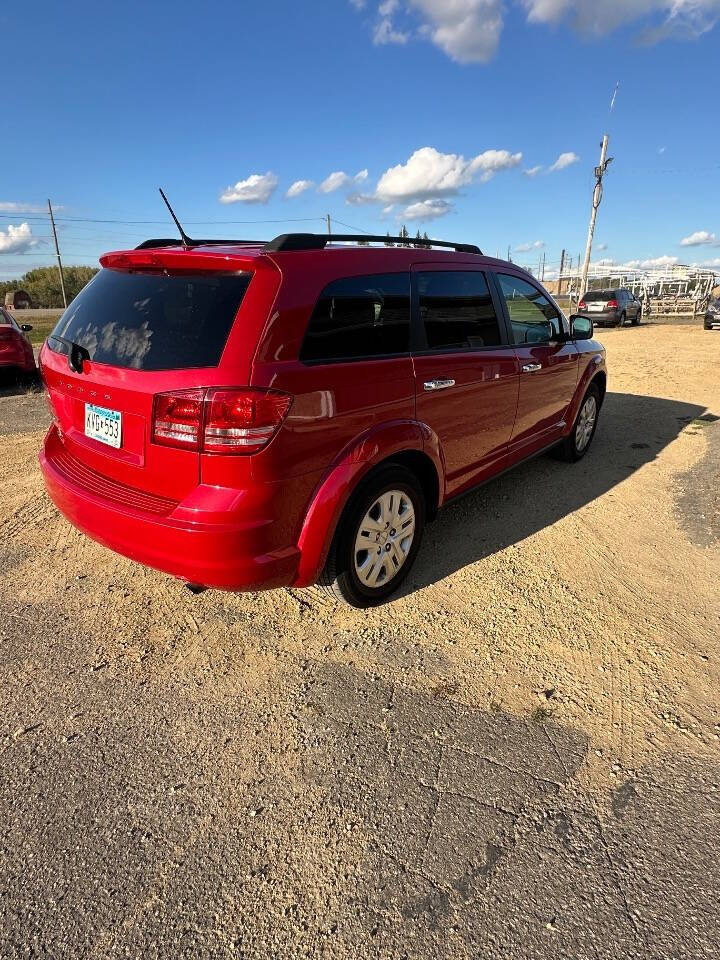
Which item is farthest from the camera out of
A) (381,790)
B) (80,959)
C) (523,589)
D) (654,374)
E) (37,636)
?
(654,374)

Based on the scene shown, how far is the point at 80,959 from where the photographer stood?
1466 millimetres

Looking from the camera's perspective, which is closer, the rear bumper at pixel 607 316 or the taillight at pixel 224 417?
the taillight at pixel 224 417

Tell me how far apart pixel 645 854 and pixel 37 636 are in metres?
2.71

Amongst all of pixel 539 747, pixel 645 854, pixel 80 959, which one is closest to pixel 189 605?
pixel 80 959

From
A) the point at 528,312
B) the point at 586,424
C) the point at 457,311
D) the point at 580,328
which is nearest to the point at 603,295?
the point at 586,424

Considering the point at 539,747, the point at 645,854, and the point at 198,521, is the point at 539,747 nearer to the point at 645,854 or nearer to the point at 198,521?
the point at 645,854

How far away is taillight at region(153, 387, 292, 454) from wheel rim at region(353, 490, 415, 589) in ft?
2.67

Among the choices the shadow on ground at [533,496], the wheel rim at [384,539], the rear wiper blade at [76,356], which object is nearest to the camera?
the rear wiper blade at [76,356]

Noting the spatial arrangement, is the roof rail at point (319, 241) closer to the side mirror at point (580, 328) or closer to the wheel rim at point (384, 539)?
the wheel rim at point (384, 539)

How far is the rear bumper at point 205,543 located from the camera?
219 cm

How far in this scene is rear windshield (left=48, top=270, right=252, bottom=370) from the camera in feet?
7.15

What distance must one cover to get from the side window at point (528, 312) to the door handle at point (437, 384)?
1.08 m

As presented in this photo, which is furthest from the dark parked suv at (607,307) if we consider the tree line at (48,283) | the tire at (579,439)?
the tree line at (48,283)

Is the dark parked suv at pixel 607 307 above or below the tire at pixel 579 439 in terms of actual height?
above
